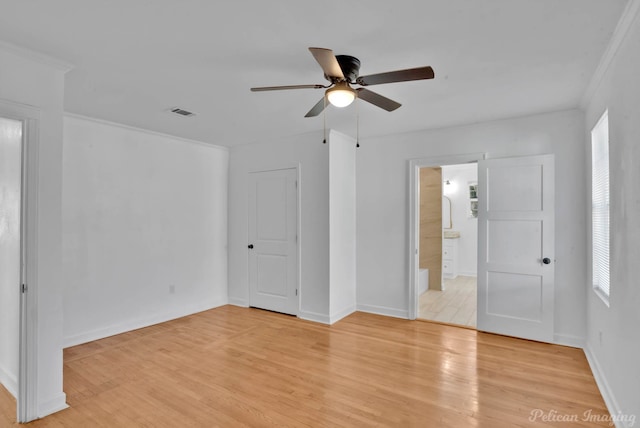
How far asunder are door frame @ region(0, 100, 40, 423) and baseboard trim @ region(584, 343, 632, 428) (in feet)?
12.7

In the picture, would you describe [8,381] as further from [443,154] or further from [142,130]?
[443,154]

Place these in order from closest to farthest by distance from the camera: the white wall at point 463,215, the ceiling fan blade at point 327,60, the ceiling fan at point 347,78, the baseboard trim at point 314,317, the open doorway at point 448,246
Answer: the ceiling fan blade at point 327,60 < the ceiling fan at point 347,78 < the baseboard trim at point 314,317 < the open doorway at point 448,246 < the white wall at point 463,215

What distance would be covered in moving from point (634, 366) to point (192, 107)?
13.2 feet

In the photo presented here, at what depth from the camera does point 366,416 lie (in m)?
2.39

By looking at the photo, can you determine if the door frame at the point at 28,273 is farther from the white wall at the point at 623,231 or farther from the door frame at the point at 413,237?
the door frame at the point at 413,237

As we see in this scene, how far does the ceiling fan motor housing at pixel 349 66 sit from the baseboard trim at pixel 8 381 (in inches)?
136

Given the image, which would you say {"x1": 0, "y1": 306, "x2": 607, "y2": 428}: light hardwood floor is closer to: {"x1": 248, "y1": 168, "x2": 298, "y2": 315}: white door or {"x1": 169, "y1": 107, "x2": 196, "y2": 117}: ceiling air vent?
{"x1": 248, "y1": 168, "x2": 298, "y2": 315}: white door

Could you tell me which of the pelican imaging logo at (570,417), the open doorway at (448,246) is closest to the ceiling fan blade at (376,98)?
the pelican imaging logo at (570,417)

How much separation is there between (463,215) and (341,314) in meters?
4.64

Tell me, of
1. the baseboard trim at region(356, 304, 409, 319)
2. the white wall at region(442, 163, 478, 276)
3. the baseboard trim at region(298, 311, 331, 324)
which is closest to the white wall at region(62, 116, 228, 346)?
the baseboard trim at region(298, 311, 331, 324)

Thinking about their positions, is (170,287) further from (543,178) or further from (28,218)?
(543,178)

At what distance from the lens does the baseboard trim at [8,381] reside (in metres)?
2.67

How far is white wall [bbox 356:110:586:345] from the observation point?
3607mm

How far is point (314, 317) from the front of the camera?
4.56 m
